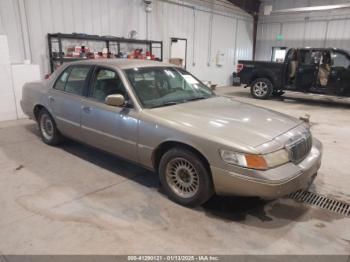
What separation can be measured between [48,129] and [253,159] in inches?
139

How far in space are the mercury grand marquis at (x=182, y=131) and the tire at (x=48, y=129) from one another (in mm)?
248

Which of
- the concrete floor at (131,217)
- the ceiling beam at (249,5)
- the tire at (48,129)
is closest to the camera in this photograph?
the concrete floor at (131,217)

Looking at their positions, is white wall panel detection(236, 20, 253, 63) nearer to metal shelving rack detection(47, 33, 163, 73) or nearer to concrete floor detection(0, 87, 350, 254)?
metal shelving rack detection(47, 33, 163, 73)

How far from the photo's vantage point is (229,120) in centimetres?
288

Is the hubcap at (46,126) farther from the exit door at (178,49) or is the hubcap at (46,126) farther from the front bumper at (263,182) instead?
the exit door at (178,49)

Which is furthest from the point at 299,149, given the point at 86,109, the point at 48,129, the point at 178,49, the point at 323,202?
the point at 178,49

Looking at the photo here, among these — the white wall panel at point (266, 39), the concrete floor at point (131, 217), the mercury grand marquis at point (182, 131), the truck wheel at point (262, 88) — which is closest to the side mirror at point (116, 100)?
the mercury grand marquis at point (182, 131)

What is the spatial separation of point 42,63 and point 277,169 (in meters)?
6.80

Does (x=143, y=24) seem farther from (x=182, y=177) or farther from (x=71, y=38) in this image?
(x=182, y=177)

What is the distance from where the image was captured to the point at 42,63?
23.9 ft

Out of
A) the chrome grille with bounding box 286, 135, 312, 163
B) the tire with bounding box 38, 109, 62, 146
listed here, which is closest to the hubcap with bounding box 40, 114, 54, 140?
the tire with bounding box 38, 109, 62, 146

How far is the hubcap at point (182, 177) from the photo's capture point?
279 cm

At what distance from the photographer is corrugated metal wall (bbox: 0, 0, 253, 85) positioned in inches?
268

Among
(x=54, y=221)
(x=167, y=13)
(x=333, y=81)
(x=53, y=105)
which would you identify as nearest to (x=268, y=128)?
(x=54, y=221)
